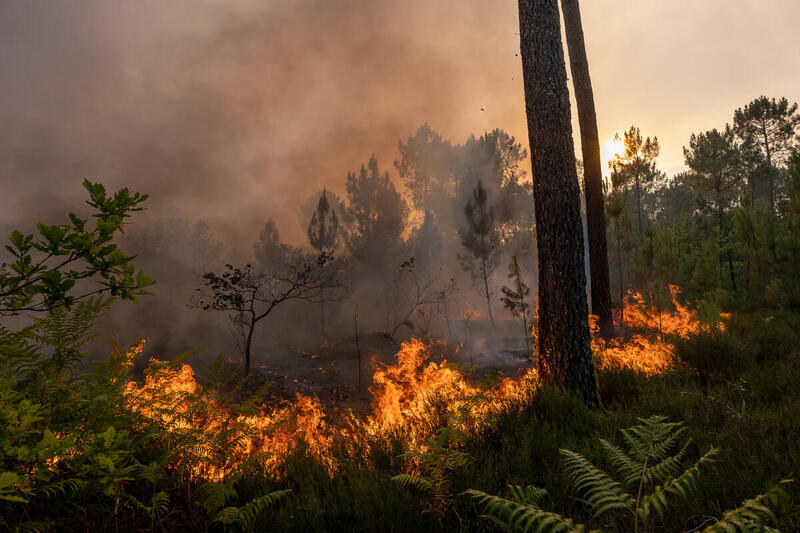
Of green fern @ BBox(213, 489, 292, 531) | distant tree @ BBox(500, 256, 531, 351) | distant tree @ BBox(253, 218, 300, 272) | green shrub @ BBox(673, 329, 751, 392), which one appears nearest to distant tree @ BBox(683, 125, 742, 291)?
distant tree @ BBox(500, 256, 531, 351)

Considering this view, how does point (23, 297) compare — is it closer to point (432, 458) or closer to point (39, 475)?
point (39, 475)

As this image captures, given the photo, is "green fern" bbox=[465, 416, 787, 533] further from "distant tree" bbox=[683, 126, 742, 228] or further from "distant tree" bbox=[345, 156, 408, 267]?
"distant tree" bbox=[345, 156, 408, 267]

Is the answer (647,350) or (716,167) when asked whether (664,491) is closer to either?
(647,350)

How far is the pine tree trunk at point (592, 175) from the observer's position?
8.58m

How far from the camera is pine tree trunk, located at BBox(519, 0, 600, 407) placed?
4.56 m

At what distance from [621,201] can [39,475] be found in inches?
654

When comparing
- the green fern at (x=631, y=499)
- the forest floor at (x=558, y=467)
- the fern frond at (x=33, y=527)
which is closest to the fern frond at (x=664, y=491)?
the green fern at (x=631, y=499)

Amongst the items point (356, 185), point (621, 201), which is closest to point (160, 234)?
point (356, 185)

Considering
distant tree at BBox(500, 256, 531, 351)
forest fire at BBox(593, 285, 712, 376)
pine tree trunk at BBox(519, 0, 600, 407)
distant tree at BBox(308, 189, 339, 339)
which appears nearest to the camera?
pine tree trunk at BBox(519, 0, 600, 407)

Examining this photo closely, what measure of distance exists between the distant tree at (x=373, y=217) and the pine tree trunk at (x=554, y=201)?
2978 cm

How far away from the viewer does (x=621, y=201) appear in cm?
1430

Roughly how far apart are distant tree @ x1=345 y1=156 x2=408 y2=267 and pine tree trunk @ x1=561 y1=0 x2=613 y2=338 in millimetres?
26177

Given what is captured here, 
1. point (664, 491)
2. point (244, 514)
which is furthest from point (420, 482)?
point (664, 491)

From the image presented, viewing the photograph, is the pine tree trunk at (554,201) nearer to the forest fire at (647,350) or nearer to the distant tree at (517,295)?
the forest fire at (647,350)
